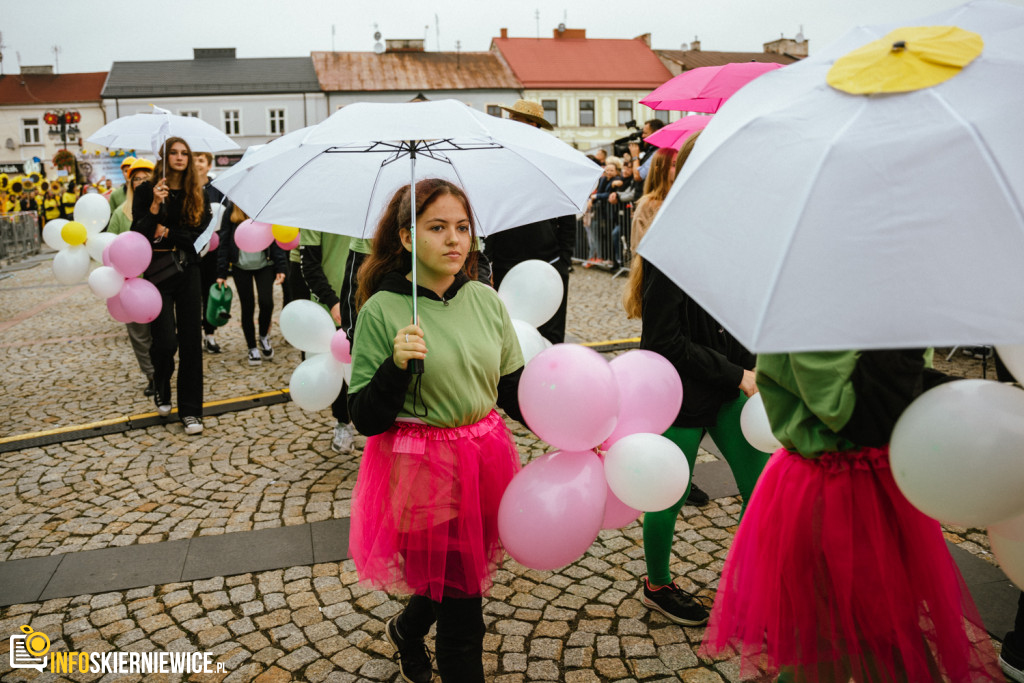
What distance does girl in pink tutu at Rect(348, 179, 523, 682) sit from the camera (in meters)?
2.32

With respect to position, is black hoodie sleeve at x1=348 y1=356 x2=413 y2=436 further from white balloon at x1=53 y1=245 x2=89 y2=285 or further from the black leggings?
the black leggings

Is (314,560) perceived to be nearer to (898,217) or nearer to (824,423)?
(824,423)

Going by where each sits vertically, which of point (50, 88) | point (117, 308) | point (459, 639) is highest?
point (50, 88)

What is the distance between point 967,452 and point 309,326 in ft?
12.1

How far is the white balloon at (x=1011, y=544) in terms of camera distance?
1.76m

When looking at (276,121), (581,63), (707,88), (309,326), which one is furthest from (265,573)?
(581,63)

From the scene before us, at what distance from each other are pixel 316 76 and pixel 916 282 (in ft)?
160

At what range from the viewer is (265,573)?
11.9 ft

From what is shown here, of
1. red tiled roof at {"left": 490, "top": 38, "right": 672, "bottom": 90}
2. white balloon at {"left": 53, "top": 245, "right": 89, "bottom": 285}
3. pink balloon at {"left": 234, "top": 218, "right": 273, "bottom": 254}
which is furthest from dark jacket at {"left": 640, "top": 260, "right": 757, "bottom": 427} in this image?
red tiled roof at {"left": 490, "top": 38, "right": 672, "bottom": 90}

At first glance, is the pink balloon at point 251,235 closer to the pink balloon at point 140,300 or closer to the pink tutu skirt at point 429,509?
the pink balloon at point 140,300

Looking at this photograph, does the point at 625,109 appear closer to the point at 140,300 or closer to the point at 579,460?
the point at 140,300

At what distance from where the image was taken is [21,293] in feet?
47.9

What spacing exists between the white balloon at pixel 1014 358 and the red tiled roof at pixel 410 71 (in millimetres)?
45700

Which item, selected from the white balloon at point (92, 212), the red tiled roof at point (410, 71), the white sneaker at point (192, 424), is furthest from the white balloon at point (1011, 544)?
the red tiled roof at point (410, 71)
